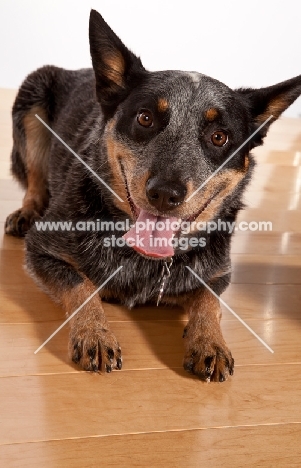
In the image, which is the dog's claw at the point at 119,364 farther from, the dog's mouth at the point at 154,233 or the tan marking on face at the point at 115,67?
the tan marking on face at the point at 115,67

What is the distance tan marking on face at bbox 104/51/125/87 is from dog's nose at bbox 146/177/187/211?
18.5 inches

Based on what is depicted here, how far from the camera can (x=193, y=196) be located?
1.98 meters

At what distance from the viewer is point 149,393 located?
6.07 ft

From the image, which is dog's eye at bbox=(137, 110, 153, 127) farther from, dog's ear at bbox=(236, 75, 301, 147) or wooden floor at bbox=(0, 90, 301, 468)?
wooden floor at bbox=(0, 90, 301, 468)

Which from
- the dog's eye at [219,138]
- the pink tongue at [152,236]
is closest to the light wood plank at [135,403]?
the pink tongue at [152,236]

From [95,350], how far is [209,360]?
0.34 m

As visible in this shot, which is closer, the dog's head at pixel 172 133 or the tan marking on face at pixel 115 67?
the dog's head at pixel 172 133

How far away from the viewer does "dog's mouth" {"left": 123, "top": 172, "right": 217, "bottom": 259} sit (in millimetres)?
2025

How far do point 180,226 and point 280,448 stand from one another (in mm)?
736

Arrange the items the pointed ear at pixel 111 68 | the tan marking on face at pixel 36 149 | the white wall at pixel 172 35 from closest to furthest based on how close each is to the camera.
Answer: the pointed ear at pixel 111 68 < the tan marking on face at pixel 36 149 < the white wall at pixel 172 35

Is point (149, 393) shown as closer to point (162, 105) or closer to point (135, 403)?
point (135, 403)

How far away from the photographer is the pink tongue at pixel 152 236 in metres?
2.03

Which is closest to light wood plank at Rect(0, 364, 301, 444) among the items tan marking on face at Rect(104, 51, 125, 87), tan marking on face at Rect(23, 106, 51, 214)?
tan marking on face at Rect(104, 51, 125, 87)

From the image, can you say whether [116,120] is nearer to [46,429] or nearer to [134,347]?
[134,347]
